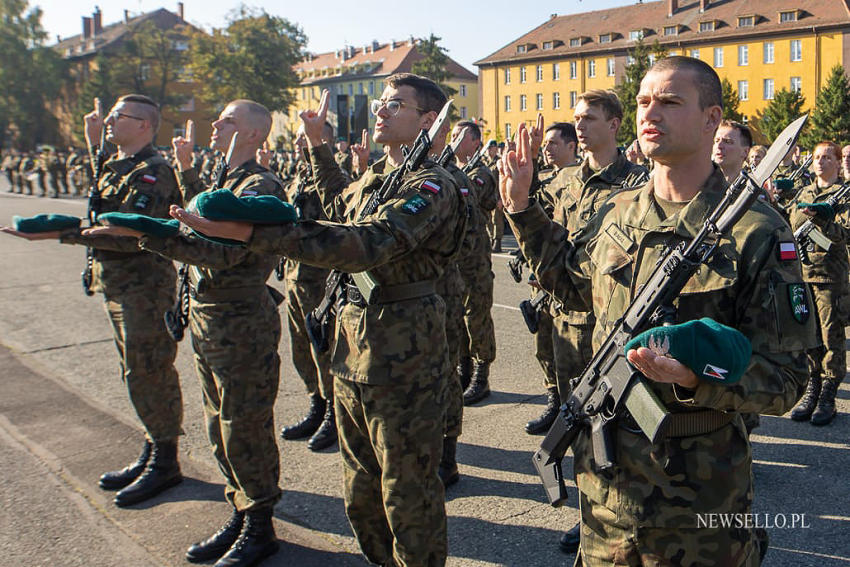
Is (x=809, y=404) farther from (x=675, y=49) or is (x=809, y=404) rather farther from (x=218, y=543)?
(x=675, y=49)

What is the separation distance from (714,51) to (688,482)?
63.8m

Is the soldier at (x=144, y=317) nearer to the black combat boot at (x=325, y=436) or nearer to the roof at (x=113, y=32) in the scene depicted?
the black combat boot at (x=325, y=436)

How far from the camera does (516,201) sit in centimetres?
259

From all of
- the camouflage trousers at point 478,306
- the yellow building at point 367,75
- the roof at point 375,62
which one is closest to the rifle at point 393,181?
the camouflage trousers at point 478,306

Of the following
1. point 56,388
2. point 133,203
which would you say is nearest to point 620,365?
point 133,203

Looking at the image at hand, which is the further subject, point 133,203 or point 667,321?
point 133,203

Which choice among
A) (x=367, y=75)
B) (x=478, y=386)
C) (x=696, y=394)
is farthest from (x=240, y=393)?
(x=367, y=75)

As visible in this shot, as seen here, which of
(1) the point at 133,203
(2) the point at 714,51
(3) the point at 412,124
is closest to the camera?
(3) the point at 412,124

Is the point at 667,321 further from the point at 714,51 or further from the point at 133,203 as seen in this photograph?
the point at 714,51

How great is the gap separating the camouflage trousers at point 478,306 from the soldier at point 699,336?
3.85m

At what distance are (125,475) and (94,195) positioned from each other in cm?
181

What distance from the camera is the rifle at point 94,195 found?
4.64 metres

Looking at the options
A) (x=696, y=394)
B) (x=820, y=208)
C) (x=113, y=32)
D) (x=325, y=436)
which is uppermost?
(x=113, y=32)

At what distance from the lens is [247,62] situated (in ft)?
217
